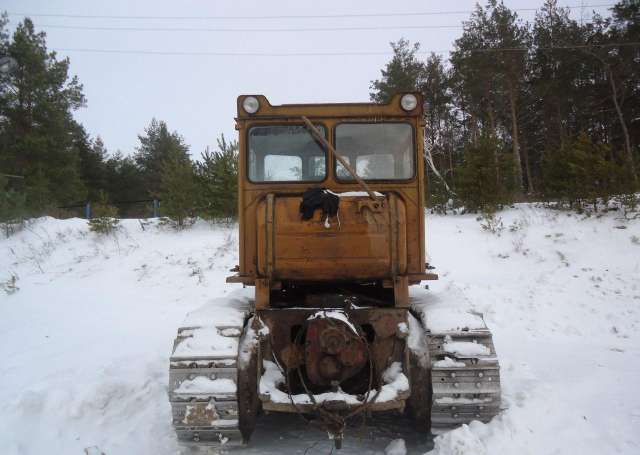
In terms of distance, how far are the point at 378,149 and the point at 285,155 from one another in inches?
36.5

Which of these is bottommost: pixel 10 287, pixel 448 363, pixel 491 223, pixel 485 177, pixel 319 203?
pixel 10 287

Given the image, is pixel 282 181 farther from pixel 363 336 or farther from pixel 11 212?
pixel 11 212

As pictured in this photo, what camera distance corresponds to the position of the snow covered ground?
370 centimetres

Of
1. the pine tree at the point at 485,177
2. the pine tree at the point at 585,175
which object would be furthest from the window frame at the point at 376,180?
the pine tree at the point at 485,177

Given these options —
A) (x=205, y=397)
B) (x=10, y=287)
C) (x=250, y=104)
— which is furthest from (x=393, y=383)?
(x=10, y=287)

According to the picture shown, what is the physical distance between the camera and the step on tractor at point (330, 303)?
3279 mm

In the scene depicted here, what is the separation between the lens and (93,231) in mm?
14945

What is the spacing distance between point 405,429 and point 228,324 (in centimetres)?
194

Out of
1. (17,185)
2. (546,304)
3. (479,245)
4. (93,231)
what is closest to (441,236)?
(479,245)

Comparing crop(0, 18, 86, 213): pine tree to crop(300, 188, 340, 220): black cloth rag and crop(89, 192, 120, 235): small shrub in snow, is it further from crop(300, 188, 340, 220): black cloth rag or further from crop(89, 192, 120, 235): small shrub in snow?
crop(300, 188, 340, 220): black cloth rag

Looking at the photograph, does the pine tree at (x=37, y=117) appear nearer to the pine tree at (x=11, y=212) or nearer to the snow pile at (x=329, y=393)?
the pine tree at (x=11, y=212)

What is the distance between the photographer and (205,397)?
10.6 ft

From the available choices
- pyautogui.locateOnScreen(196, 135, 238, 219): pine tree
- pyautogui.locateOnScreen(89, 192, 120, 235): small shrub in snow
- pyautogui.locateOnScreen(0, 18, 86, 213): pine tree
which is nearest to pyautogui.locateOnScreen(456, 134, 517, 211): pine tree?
pyautogui.locateOnScreen(196, 135, 238, 219): pine tree

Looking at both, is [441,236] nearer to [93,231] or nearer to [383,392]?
[383,392]
